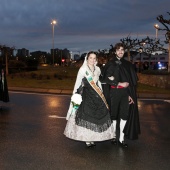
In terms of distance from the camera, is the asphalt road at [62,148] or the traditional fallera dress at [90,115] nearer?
the asphalt road at [62,148]

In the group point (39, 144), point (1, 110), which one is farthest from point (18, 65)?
point (39, 144)

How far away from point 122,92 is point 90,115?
754mm

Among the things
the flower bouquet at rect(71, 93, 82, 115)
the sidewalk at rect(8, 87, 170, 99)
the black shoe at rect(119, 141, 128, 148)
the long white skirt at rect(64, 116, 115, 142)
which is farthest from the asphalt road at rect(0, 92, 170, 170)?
the sidewalk at rect(8, 87, 170, 99)

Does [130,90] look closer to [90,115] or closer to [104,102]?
[104,102]

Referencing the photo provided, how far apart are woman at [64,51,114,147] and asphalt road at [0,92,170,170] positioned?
0.31 meters

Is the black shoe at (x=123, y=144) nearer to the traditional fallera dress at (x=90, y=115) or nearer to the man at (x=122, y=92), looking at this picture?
the man at (x=122, y=92)

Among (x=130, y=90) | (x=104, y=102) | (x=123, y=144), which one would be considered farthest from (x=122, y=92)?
(x=123, y=144)

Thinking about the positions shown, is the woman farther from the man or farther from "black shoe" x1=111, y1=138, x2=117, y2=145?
"black shoe" x1=111, y1=138, x2=117, y2=145

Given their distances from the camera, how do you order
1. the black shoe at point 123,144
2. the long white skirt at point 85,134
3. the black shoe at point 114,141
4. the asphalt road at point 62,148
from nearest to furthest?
the asphalt road at point 62,148, the long white skirt at point 85,134, the black shoe at point 123,144, the black shoe at point 114,141

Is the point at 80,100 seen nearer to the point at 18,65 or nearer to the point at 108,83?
the point at 108,83

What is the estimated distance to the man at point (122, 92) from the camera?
6.16 m

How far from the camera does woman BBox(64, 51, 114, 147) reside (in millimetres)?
6023

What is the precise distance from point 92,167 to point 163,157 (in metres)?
1.36

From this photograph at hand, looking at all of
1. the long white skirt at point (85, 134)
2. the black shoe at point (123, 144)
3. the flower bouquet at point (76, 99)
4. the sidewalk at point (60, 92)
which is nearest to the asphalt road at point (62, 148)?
the black shoe at point (123, 144)
